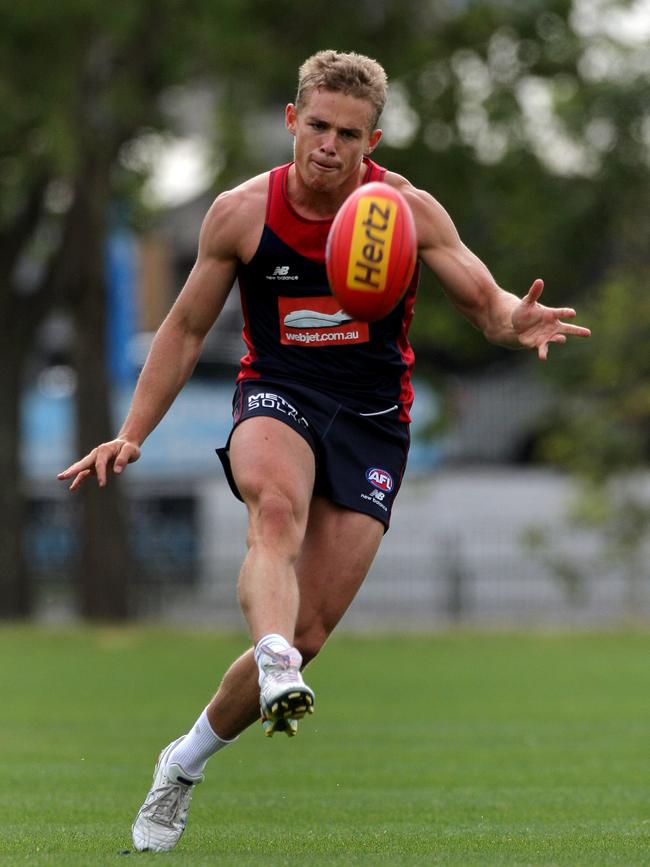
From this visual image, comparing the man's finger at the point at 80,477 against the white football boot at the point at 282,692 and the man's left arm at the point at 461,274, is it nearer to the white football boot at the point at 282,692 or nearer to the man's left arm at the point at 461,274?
the white football boot at the point at 282,692

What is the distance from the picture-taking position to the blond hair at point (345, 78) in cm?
621

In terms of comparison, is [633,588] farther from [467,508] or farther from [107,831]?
[107,831]

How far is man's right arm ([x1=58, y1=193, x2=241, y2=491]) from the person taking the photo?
641 cm

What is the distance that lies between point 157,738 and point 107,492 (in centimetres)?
1345

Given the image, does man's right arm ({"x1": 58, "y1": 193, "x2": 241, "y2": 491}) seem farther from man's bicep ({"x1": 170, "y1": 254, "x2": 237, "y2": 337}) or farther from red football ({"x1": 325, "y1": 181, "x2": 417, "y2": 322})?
red football ({"x1": 325, "y1": 181, "x2": 417, "y2": 322})

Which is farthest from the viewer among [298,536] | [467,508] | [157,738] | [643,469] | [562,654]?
[467,508]

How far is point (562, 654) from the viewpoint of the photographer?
19.5 meters

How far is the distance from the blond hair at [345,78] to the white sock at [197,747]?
2170 mm

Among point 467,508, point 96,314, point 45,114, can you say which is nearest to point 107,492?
point 96,314

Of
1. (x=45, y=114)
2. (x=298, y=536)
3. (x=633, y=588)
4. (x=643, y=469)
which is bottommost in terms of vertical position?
(x=633, y=588)

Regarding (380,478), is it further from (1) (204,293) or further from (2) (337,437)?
(1) (204,293)

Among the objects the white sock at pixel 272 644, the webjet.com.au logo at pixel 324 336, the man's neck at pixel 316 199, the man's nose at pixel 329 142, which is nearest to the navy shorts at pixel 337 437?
the webjet.com.au logo at pixel 324 336

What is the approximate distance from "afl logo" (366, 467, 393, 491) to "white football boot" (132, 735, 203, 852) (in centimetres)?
117

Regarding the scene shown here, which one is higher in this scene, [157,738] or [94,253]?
[94,253]
